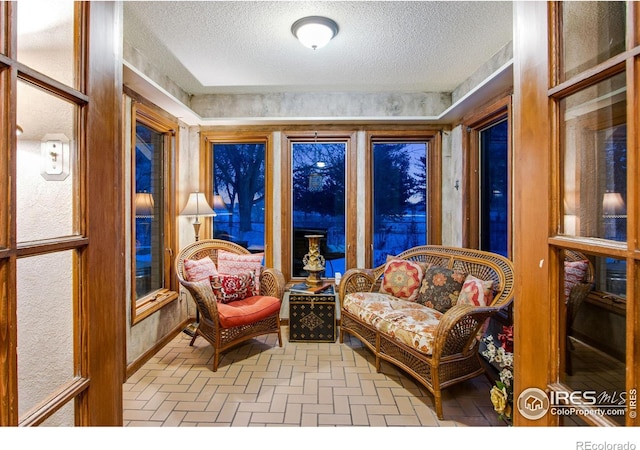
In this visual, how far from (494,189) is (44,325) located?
3444mm

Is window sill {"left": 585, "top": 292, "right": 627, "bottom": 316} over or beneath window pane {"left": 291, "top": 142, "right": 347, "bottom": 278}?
beneath

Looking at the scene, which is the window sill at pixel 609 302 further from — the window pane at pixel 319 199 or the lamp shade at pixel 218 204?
the lamp shade at pixel 218 204

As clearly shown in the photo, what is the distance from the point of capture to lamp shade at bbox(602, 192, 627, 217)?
0.56 m

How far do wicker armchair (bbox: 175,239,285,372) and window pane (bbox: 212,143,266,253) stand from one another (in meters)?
0.62

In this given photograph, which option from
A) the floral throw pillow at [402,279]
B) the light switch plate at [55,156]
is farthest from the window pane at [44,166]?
the floral throw pillow at [402,279]

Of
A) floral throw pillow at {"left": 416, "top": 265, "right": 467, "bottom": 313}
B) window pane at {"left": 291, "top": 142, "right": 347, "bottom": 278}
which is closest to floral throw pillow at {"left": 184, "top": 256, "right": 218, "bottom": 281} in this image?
window pane at {"left": 291, "top": 142, "right": 347, "bottom": 278}

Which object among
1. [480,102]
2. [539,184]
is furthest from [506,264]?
[539,184]

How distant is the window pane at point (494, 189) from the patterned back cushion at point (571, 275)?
232 cm

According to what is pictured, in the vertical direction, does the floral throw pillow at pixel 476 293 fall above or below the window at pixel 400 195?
below

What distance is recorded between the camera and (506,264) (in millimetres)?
2488

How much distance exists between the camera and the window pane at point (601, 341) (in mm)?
576

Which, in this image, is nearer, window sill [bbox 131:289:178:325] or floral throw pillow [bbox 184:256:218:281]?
window sill [bbox 131:289:178:325]

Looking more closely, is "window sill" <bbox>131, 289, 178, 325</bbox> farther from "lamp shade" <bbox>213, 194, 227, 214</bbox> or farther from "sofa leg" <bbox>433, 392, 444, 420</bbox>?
"sofa leg" <bbox>433, 392, 444, 420</bbox>

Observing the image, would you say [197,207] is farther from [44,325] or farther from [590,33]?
[590,33]
